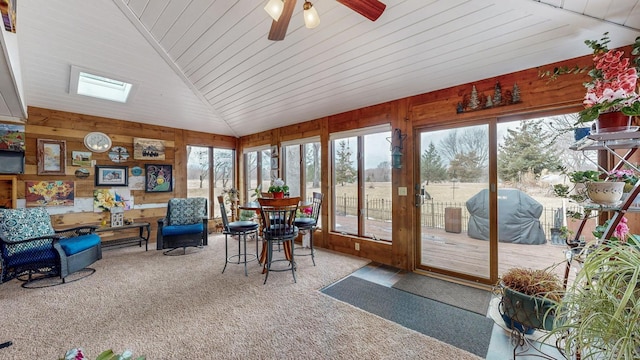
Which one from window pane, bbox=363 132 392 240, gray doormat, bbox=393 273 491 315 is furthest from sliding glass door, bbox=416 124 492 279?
window pane, bbox=363 132 392 240

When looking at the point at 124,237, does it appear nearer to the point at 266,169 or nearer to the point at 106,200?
the point at 106,200

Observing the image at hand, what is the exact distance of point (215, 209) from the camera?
240 inches

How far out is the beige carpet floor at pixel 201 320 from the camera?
1864mm

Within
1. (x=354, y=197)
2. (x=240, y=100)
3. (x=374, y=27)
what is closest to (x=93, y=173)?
(x=240, y=100)

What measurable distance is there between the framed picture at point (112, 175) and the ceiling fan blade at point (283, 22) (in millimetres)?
Result: 4567

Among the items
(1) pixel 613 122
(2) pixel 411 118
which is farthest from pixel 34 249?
(1) pixel 613 122

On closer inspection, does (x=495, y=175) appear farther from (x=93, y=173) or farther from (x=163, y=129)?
(x=93, y=173)

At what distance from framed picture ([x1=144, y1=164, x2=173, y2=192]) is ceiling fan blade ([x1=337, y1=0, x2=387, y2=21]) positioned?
515 cm

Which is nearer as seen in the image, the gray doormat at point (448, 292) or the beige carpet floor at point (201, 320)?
the beige carpet floor at point (201, 320)

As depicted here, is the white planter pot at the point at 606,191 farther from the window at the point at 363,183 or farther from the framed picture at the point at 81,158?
the framed picture at the point at 81,158

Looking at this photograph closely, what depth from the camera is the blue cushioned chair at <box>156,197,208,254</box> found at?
13.8ft

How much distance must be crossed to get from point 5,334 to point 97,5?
3.30 m

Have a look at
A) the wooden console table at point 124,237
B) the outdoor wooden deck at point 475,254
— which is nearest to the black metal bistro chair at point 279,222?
the outdoor wooden deck at point 475,254

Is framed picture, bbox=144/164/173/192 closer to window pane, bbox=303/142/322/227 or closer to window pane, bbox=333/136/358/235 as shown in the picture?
window pane, bbox=303/142/322/227
